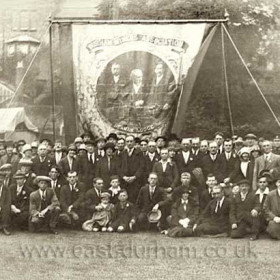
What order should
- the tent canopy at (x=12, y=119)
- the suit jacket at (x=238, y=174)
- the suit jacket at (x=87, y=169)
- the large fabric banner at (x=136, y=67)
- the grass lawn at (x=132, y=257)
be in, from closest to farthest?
the grass lawn at (x=132, y=257) → the suit jacket at (x=238, y=174) → the suit jacket at (x=87, y=169) → the large fabric banner at (x=136, y=67) → the tent canopy at (x=12, y=119)

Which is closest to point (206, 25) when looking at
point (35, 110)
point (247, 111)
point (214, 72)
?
point (214, 72)

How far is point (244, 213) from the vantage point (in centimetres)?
445

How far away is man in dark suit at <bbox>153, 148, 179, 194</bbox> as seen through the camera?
16.2 feet

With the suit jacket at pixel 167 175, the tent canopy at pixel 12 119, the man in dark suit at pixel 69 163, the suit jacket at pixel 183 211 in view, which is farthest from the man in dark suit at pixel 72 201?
the tent canopy at pixel 12 119

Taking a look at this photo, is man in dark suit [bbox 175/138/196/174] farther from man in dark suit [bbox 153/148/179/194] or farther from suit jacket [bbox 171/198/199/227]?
suit jacket [bbox 171/198/199/227]

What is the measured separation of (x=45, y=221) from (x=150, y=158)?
1278 mm

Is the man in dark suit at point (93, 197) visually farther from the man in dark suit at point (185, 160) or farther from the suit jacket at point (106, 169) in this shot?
the man in dark suit at point (185, 160)

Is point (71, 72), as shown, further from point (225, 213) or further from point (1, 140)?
point (225, 213)

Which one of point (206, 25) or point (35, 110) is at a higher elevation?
point (206, 25)

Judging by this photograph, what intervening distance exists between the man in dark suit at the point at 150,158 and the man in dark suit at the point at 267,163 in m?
1.01

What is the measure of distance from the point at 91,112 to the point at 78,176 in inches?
37.7

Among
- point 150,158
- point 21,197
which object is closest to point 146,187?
point 150,158

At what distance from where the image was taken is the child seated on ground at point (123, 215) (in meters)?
4.60

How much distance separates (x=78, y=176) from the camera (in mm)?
5035
